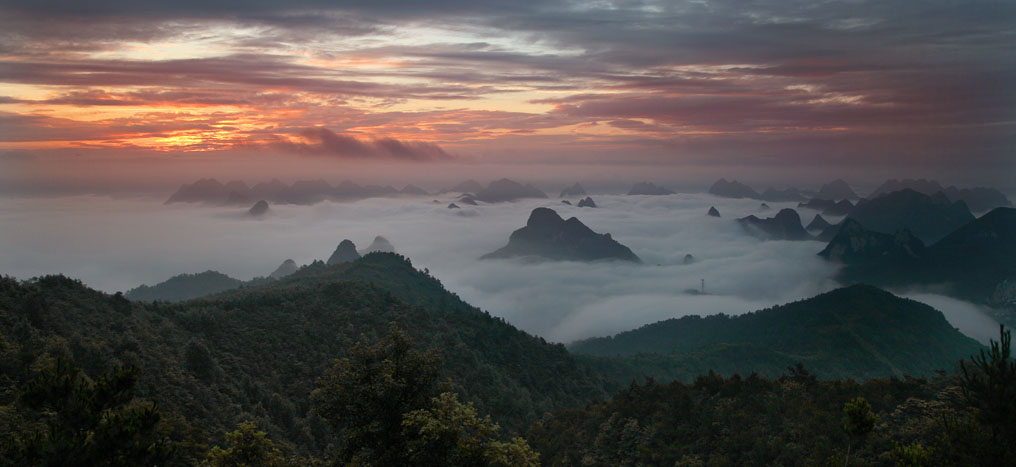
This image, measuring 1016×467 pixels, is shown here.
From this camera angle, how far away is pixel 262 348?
171 feet

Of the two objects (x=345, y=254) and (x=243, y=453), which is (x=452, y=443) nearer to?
(x=243, y=453)

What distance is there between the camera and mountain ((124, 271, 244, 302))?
141625 mm

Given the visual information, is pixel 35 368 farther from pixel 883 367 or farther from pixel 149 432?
pixel 883 367

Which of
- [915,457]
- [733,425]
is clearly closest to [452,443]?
[915,457]

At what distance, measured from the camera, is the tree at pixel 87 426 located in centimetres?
1134

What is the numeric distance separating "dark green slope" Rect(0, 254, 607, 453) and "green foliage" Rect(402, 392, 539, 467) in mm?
2574

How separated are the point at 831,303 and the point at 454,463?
13293 centimetres

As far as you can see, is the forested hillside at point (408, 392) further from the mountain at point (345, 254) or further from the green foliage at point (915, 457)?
the mountain at point (345, 254)

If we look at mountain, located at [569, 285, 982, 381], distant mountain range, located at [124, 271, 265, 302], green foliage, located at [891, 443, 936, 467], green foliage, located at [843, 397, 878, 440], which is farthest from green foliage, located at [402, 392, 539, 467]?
distant mountain range, located at [124, 271, 265, 302]

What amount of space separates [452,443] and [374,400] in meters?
2.78

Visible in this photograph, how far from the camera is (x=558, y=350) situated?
85000 millimetres

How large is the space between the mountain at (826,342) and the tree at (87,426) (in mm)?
86019

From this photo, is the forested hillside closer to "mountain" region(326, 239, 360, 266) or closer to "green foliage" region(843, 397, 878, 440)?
"green foliage" region(843, 397, 878, 440)

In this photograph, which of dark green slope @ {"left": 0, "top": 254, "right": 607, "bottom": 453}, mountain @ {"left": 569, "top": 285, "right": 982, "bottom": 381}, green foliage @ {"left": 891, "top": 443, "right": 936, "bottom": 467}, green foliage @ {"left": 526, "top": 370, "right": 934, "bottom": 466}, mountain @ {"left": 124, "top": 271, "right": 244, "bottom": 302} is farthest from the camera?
mountain @ {"left": 124, "top": 271, "right": 244, "bottom": 302}
